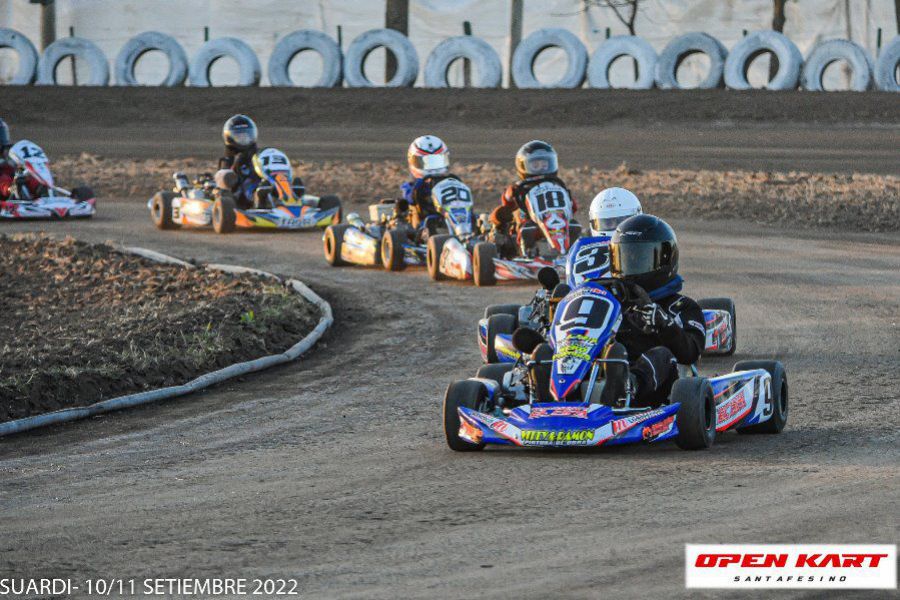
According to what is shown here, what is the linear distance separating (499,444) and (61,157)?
2059 centimetres

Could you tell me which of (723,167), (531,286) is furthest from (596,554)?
(723,167)

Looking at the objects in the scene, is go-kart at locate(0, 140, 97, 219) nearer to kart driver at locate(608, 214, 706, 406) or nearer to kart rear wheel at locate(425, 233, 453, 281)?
kart rear wheel at locate(425, 233, 453, 281)

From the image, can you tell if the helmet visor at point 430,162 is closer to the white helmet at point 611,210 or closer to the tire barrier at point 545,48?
the white helmet at point 611,210

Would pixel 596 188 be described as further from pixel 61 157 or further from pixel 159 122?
pixel 159 122

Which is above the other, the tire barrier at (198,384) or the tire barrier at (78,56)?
the tire barrier at (78,56)

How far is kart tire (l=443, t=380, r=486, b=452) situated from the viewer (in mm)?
7352

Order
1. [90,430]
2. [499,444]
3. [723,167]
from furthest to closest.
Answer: [723,167] → [90,430] → [499,444]

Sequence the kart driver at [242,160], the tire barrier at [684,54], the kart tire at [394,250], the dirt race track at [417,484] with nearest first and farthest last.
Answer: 1. the dirt race track at [417,484]
2. the kart tire at [394,250]
3. the kart driver at [242,160]
4. the tire barrier at [684,54]

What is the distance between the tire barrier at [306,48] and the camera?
3222 centimetres

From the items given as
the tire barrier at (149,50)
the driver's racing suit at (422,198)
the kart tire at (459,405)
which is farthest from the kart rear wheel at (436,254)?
the tire barrier at (149,50)

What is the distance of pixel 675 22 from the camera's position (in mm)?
35906

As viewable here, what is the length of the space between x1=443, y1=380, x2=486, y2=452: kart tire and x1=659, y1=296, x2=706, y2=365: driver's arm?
38.6 inches

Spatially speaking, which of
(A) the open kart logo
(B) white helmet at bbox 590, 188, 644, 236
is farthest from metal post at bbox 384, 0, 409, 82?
(A) the open kart logo

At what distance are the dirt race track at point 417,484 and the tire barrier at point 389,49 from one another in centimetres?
2051
